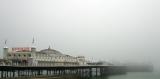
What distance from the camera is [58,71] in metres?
96.5

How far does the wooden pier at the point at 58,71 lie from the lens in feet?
236

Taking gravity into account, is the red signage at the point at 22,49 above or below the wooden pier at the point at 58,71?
above

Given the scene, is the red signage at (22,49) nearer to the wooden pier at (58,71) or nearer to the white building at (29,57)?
the white building at (29,57)

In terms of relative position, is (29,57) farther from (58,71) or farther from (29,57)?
(58,71)

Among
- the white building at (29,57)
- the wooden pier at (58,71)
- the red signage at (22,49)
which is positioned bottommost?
the wooden pier at (58,71)

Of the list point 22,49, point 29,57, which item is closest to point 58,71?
point 29,57

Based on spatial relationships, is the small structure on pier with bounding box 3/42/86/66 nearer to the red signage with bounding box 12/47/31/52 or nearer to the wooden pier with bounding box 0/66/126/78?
the red signage with bounding box 12/47/31/52

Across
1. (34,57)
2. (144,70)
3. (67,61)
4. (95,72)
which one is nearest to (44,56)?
(34,57)

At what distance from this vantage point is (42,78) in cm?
6919

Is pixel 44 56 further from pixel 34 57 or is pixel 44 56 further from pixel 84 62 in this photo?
pixel 84 62

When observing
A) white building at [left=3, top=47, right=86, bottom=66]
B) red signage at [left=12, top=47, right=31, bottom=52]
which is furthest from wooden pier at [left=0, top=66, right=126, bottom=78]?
red signage at [left=12, top=47, right=31, bottom=52]

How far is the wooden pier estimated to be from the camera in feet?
236

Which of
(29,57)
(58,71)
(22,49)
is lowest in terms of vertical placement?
(58,71)

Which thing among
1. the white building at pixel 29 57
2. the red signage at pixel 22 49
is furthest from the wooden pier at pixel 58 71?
the red signage at pixel 22 49
